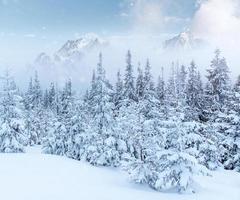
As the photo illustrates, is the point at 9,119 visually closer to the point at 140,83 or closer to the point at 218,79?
the point at 218,79

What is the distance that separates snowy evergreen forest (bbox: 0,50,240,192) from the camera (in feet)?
73.4

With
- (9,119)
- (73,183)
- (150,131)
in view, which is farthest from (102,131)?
(9,119)

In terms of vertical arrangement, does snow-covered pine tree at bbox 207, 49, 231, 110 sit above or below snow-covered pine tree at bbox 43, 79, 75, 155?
above

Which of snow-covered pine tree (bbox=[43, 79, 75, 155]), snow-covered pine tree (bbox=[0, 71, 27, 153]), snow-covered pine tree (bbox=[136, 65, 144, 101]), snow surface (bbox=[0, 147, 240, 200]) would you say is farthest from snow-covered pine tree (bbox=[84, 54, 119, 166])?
snow-covered pine tree (bbox=[136, 65, 144, 101])

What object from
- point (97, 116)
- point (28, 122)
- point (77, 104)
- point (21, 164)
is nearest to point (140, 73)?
point (28, 122)

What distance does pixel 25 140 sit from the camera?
39688mm

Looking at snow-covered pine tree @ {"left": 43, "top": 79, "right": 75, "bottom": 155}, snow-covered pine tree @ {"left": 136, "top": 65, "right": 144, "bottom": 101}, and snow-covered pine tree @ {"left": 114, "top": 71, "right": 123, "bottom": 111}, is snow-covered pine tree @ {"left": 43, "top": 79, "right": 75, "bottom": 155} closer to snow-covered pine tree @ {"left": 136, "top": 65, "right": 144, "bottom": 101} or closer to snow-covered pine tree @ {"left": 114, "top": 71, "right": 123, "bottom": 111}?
snow-covered pine tree @ {"left": 114, "top": 71, "right": 123, "bottom": 111}

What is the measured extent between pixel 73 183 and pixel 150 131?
7.57 meters

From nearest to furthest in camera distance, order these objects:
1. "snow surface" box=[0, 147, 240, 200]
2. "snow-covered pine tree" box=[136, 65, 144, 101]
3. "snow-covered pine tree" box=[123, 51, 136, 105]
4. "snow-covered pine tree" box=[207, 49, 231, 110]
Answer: "snow surface" box=[0, 147, 240, 200] < "snow-covered pine tree" box=[207, 49, 231, 110] < "snow-covered pine tree" box=[123, 51, 136, 105] < "snow-covered pine tree" box=[136, 65, 144, 101]

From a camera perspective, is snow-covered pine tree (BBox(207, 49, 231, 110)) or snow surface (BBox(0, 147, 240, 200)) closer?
snow surface (BBox(0, 147, 240, 200))

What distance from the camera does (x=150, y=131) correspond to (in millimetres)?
28141

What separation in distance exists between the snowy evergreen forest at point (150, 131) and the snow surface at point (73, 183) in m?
1.15

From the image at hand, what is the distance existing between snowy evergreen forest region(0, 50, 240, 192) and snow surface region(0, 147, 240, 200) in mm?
1148

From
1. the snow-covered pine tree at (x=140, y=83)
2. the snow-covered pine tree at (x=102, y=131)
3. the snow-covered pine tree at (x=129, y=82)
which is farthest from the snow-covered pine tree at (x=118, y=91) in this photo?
→ the snow-covered pine tree at (x=102, y=131)
